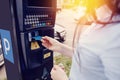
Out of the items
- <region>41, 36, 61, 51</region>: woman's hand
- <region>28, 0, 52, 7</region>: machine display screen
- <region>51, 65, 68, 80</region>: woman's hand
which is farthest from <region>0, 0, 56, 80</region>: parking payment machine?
<region>51, 65, 68, 80</region>: woman's hand

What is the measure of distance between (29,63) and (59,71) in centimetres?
50

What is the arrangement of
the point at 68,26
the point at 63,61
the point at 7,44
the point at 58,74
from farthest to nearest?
1. the point at 68,26
2. the point at 63,61
3. the point at 7,44
4. the point at 58,74

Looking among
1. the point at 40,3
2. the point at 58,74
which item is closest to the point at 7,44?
the point at 40,3

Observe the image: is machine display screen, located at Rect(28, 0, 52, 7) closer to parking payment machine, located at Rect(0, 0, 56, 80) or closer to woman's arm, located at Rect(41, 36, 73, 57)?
parking payment machine, located at Rect(0, 0, 56, 80)

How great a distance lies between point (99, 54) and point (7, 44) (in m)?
1.18

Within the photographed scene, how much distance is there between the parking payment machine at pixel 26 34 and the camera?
1.56m

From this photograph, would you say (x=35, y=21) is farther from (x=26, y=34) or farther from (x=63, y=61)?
(x=63, y=61)

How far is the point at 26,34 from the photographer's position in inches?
63.2

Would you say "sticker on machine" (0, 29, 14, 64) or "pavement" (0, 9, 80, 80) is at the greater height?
"sticker on machine" (0, 29, 14, 64)

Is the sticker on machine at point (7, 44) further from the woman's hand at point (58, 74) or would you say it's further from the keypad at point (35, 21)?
the woman's hand at point (58, 74)

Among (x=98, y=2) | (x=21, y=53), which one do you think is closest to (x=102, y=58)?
(x=98, y=2)

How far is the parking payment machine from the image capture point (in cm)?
156

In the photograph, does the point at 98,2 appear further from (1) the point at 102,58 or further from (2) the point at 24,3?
(2) the point at 24,3

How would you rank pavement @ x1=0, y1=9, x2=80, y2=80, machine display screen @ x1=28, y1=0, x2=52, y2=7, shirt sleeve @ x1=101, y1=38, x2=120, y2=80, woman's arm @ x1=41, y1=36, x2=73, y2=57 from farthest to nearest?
pavement @ x1=0, y1=9, x2=80, y2=80
machine display screen @ x1=28, y1=0, x2=52, y2=7
woman's arm @ x1=41, y1=36, x2=73, y2=57
shirt sleeve @ x1=101, y1=38, x2=120, y2=80
